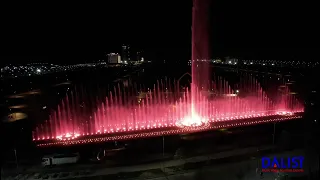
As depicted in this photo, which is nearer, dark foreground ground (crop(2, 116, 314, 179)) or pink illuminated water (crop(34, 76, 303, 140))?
dark foreground ground (crop(2, 116, 314, 179))

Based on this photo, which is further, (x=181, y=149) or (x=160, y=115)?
(x=160, y=115)

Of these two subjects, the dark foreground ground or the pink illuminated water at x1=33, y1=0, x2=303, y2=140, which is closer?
the dark foreground ground

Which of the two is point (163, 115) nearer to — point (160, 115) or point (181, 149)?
point (160, 115)

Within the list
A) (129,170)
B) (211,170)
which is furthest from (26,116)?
(211,170)

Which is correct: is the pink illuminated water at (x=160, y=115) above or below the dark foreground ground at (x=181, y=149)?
above

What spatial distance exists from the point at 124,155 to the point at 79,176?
8.80ft

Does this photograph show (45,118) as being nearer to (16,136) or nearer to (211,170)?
(16,136)

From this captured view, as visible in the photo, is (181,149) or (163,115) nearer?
(181,149)

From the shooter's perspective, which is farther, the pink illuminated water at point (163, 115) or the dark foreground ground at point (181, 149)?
the pink illuminated water at point (163, 115)

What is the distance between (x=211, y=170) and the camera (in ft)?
42.0

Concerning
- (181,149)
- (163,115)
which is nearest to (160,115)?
(163,115)

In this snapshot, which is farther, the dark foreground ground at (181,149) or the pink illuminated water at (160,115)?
the pink illuminated water at (160,115)

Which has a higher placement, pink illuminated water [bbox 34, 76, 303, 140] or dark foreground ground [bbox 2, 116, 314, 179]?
pink illuminated water [bbox 34, 76, 303, 140]

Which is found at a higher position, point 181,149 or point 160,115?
point 160,115
